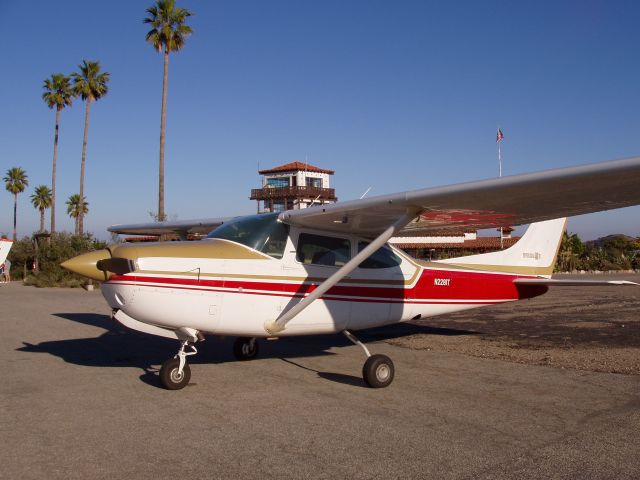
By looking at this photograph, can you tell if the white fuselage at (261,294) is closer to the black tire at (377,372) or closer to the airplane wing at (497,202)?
the airplane wing at (497,202)

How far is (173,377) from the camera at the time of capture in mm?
6602

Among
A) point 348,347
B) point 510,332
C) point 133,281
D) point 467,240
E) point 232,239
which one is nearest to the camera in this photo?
point 133,281

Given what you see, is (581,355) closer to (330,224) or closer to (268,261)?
(330,224)

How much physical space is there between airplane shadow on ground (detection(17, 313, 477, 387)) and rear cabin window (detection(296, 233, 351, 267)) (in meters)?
1.53

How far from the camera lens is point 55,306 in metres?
18.5

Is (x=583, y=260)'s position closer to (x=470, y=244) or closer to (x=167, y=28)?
(x=470, y=244)

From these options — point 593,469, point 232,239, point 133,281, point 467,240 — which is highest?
point 467,240

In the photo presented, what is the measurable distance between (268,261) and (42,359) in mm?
4261

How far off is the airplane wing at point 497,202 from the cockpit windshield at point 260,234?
18 centimetres

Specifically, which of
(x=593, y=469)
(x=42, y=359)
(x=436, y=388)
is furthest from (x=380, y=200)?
(x=42, y=359)

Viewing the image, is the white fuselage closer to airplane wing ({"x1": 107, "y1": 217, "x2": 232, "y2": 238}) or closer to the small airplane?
the small airplane

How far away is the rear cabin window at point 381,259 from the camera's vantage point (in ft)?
27.0

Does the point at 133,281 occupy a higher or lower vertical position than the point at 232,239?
lower

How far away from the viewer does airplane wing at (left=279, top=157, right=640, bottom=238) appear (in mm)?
5500
